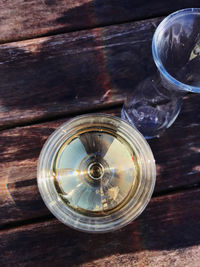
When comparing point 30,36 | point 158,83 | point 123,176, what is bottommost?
point 123,176

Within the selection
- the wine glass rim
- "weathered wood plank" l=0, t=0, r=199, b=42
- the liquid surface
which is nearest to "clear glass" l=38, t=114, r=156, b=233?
the liquid surface

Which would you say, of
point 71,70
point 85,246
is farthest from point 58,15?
point 85,246

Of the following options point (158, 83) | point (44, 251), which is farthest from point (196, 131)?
point (44, 251)

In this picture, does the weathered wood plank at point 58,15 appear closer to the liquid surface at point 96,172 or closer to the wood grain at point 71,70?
the wood grain at point 71,70

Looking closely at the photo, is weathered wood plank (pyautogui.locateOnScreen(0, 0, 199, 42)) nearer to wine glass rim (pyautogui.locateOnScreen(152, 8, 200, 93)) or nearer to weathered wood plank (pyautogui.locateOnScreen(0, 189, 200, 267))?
wine glass rim (pyautogui.locateOnScreen(152, 8, 200, 93))

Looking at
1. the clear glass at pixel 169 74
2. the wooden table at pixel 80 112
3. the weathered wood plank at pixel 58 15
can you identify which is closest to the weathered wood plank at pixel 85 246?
the wooden table at pixel 80 112

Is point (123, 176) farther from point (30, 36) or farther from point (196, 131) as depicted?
point (30, 36)
